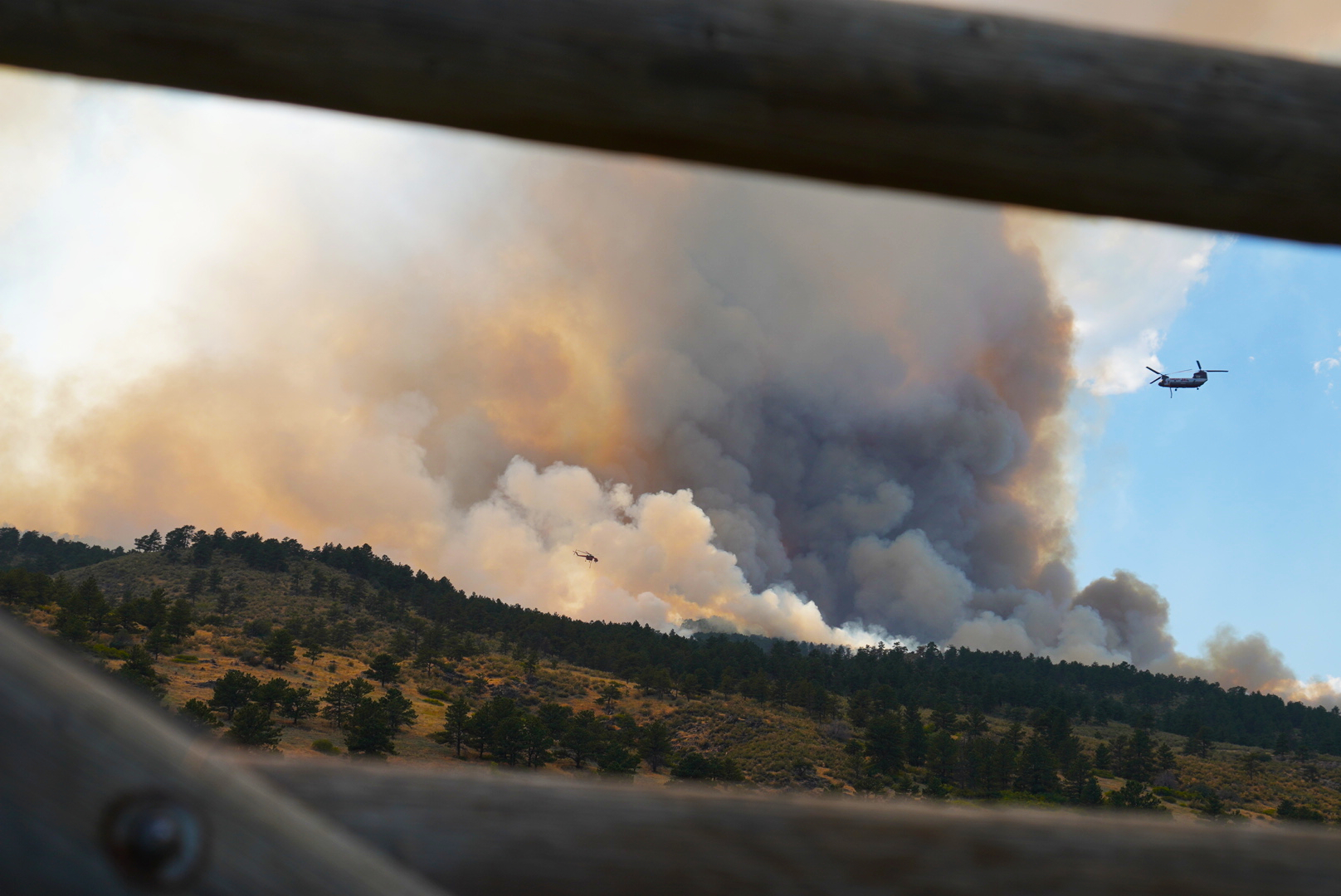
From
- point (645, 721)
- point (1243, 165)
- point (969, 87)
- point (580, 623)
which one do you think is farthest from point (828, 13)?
point (580, 623)

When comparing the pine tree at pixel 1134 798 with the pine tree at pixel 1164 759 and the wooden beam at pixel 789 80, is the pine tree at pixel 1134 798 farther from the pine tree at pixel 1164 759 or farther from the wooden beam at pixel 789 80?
the wooden beam at pixel 789 80

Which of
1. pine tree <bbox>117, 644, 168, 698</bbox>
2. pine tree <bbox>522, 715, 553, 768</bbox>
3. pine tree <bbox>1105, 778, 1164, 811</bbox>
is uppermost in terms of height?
pine tree <bbox>1105, 778, 1164, 811</bbox>

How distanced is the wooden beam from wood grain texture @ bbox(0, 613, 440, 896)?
90 centimetres

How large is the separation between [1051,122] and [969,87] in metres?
0.15

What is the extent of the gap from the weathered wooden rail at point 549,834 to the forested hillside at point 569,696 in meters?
60.8

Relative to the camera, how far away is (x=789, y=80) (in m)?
1.15

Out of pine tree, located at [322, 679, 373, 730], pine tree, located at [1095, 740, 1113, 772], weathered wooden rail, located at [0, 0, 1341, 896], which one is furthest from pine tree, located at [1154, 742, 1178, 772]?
weathered wooden rail, located at [0, 0, 1341, 896]

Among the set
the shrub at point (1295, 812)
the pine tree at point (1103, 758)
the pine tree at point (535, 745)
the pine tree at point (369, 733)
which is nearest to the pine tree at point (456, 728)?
the pine tree at point (535, 745)

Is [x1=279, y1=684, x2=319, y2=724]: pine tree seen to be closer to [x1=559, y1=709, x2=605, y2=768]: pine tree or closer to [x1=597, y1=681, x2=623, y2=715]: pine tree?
[x1=559, y1=709, x2=605, y2=768]: pine tree

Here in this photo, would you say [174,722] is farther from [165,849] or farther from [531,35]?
[531,35]

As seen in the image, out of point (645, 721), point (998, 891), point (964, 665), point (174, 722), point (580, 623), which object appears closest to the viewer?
point (174, 722)

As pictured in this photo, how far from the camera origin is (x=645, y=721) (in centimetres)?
7650

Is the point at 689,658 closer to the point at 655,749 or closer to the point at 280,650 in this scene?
the point at 655,749

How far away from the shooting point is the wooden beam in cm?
113
